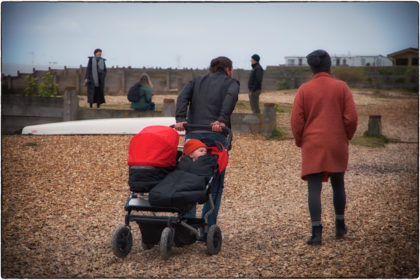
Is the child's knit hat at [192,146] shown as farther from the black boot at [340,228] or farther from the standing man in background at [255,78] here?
the standing man in background at [255,78]

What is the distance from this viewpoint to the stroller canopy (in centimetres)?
425

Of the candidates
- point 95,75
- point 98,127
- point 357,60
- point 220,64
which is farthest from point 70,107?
point 357,60

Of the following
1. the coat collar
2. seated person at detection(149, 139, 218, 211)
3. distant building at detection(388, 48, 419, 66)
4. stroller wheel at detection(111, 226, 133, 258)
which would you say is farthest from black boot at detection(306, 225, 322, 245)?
distant building at detection(388, 48, 419, 66)

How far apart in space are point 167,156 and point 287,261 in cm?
140

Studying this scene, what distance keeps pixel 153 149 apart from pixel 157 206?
0.49 metres

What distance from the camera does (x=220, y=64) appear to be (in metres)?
5.02

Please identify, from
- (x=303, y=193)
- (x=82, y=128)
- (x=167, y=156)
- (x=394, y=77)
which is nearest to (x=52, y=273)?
(x=167, y=156)

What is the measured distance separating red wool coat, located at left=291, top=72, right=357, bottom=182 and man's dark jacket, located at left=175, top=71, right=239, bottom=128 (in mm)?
651

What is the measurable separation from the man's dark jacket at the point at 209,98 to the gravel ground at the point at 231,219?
1.28m

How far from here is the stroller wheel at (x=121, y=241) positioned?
427 cm

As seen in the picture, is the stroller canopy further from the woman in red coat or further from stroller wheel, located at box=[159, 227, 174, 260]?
the woman in red coat

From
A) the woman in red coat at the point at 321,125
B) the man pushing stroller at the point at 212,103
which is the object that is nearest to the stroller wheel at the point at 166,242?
the man pushing stroller at the point at 212,103

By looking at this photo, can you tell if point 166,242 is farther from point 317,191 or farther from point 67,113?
point 67,113

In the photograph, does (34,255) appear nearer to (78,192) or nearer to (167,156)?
(167,156)
